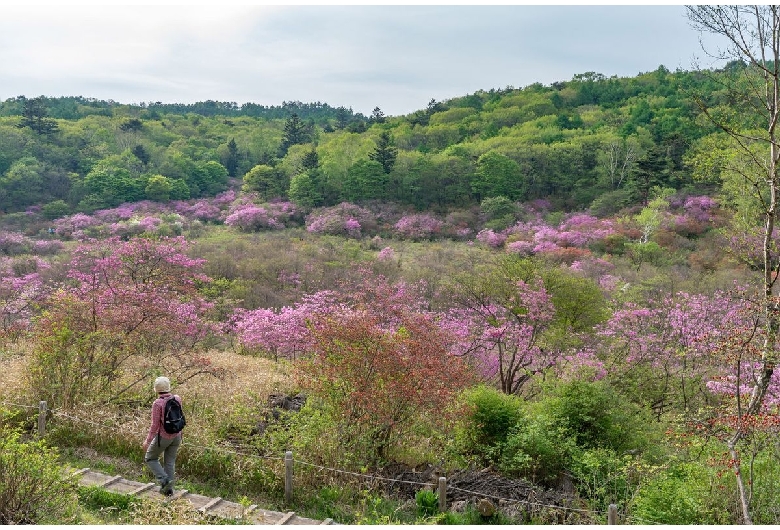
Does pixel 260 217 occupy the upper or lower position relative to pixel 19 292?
upper

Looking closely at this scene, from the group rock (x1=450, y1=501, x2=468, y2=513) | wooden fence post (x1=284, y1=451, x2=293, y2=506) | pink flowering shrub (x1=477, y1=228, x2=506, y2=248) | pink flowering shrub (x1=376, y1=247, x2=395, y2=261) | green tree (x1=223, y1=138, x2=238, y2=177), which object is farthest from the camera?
green tree (x1=223, y1=138, x2=238, y2=177)

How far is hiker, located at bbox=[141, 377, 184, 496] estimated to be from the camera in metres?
6.03

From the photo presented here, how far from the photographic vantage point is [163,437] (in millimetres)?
6102

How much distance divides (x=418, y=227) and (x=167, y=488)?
2918cm

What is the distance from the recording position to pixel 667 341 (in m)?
11.1

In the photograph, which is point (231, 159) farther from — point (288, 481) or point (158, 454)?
point (288, 481)

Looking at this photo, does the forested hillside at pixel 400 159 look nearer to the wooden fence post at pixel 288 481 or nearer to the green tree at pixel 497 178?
the green tree at pixel 497 178

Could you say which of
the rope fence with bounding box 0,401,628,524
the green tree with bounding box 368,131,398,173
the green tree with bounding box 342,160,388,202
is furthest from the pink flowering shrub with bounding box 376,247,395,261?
the rope fence with bounding box 0,401,628,524

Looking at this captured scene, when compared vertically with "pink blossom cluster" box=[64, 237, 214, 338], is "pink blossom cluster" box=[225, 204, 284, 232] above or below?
above

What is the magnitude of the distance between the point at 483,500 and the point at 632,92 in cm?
6650

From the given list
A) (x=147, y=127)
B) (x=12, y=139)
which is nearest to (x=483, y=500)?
(x=12, y=139)

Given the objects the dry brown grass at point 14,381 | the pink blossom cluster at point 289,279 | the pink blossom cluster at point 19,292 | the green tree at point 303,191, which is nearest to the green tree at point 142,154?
the green tree at point 303,191

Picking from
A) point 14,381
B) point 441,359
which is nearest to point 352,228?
point 14,381

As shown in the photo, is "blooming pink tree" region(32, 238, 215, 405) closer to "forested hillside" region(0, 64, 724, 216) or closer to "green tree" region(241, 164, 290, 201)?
"forested hillside" region(0, 64, 724, 216)
